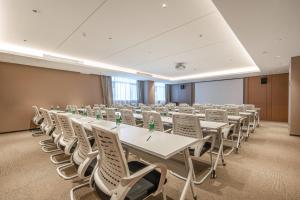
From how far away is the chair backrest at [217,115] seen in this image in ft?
10.8

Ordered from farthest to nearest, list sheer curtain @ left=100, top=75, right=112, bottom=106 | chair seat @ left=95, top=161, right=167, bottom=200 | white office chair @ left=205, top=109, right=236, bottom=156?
sheer curtain @ left=100, top=75, right=112, bottom=106 < white office chair @ left=205, top=109, right=236, bottom=156 < chair seat @ left=95, top=161, right=167, bottom=200

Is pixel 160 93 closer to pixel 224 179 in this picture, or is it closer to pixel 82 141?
pixel 224 179

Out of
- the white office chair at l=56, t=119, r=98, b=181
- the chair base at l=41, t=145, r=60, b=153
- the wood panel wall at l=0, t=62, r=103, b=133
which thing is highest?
the wood panel wall at l=0, t=62, r=103, b=133

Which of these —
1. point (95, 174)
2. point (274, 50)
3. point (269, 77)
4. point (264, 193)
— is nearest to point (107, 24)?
point (95, 174)

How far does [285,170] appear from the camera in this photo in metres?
2.79

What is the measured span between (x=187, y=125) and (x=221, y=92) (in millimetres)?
10052

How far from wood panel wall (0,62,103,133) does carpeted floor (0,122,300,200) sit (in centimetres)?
351

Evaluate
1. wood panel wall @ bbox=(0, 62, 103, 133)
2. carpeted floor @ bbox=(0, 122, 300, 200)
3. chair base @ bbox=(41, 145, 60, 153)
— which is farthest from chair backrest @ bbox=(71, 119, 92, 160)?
wood panel wall @ bbox=(0, 62, 103, 133)

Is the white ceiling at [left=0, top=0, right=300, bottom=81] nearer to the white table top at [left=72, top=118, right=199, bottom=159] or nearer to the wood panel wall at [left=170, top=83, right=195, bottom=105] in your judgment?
the white table top at [left=72, top=118, right=199, bottom=159]

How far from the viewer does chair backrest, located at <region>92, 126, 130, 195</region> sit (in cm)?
117

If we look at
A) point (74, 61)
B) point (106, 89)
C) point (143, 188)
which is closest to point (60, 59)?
point (74, 61)

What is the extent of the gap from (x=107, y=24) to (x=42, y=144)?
3826mm

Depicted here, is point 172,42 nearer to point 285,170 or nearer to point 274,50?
point 274,50

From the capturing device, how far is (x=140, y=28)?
3.80 m
